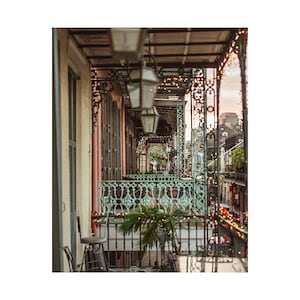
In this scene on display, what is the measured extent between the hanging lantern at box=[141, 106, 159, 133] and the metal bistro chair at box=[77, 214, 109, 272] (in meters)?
0.72

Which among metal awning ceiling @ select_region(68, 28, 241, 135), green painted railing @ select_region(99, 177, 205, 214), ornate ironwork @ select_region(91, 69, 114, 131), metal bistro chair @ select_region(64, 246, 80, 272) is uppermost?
metal awning ceiling @ select_region(68, 28, 241, 135)

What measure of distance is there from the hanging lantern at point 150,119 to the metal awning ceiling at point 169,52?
0.03 metres

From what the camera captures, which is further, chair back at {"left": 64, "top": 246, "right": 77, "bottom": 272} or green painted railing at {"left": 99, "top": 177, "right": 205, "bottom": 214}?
green painted railing at {"left": 99, "top": 177, "right": 205, "bottom": 214}

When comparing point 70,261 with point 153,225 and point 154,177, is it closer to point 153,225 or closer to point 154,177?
point 153,225

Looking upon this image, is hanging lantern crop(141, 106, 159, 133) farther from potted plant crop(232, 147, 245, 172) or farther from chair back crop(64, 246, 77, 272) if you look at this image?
chair back crop(64, 246, 77, 272)

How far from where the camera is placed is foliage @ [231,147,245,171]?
290cm

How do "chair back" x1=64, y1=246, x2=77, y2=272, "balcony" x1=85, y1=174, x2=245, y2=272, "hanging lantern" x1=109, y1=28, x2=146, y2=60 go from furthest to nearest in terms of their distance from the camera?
"balcony" x1=85, y1=174, x2=245, y2=272, "chair back" x1=64, y1=246, x2=77, y2=272, "hanging lantern" x1=109, y1=28, x2=146, y2=60

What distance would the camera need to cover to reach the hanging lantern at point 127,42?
9.00ft

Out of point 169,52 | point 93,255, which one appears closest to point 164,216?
point 93,255

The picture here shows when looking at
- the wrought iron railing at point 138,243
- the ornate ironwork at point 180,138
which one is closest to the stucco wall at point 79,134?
the wrought iron railing at point 138,243

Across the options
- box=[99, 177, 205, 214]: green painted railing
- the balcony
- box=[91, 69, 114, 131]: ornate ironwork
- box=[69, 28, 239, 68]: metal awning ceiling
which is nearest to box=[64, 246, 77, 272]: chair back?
the balcony

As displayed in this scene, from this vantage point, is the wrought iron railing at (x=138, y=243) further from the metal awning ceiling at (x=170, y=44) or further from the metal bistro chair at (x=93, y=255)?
the metal awning ceiling at (x=170, y=44)

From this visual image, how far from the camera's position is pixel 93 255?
2928mm
